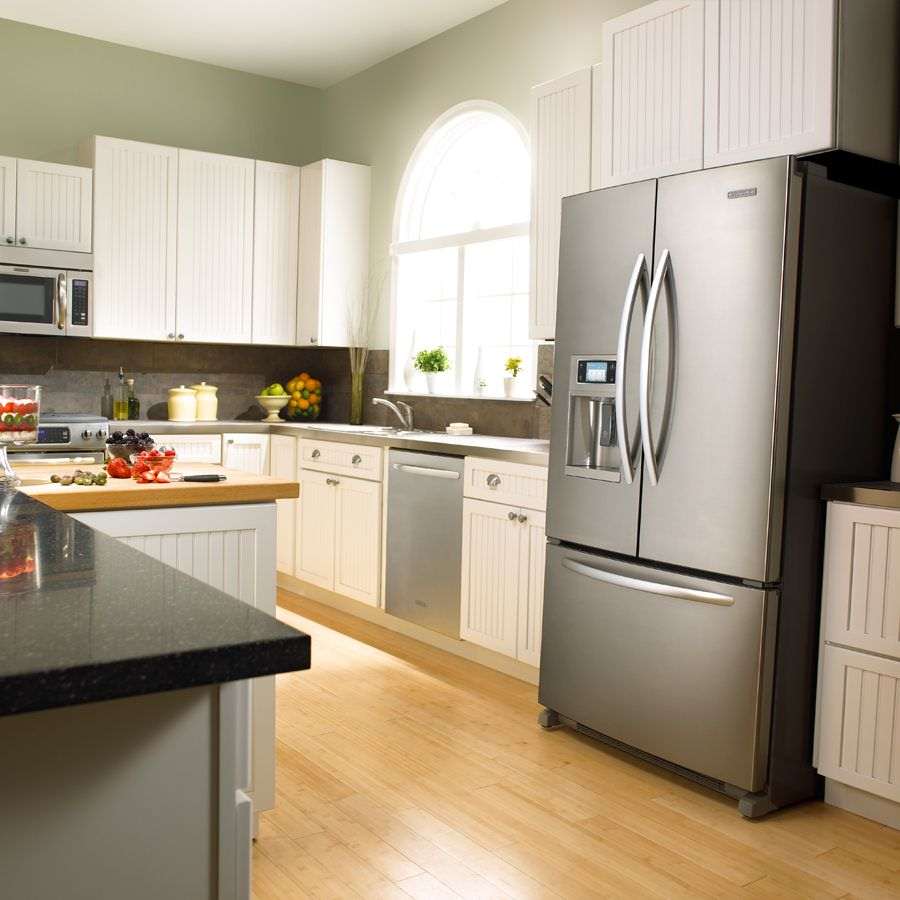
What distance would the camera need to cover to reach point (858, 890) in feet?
7.53

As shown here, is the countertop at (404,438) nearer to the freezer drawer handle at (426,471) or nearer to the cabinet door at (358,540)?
the freezer drawer handle at (426,471)

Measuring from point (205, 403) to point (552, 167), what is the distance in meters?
2.70

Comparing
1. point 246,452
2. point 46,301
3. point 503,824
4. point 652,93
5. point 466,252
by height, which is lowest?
point 503,824

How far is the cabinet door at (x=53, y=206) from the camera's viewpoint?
4.97 meters

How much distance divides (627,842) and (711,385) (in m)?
1.22

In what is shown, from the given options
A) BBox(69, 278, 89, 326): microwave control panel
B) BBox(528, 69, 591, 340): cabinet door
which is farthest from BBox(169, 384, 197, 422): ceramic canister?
BBox(528, 69, 591, 340): cabinet door

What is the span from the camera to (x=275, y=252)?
579 cm

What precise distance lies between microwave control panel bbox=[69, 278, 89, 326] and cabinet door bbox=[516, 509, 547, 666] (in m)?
2.76

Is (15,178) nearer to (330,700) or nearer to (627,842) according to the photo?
(330,700)

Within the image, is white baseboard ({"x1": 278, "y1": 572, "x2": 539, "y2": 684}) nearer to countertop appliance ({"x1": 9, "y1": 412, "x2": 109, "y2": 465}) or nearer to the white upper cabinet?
countertop appliance ({"x1": 9, "y1": 412, "x2": 109, "y2": 465})

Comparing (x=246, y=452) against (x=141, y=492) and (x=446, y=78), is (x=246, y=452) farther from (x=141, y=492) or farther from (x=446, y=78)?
(x=141, y=492)

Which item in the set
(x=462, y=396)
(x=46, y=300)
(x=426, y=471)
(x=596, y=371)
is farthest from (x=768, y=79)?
(x=46, y=300)

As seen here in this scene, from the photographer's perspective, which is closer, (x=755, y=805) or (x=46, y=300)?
(x=755, y=805)

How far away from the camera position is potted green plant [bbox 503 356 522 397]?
4594 millimetres
